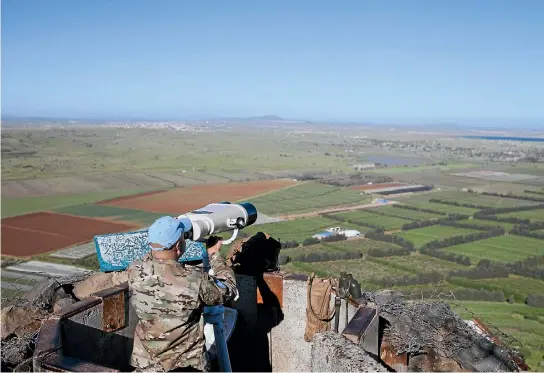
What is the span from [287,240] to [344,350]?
31584mm

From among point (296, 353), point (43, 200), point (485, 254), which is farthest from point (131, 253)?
point (43, 200)

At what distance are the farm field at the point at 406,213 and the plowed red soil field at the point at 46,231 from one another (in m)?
25.8

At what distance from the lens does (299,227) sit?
4169 cm

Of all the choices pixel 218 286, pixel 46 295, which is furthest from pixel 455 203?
pixel 218 286

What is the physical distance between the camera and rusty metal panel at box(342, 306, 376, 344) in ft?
16.4

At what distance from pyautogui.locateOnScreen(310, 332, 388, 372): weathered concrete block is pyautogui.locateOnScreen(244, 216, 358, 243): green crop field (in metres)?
29.3

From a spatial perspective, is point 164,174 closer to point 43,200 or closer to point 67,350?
point 43,200

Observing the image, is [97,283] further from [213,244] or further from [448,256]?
[448,256]

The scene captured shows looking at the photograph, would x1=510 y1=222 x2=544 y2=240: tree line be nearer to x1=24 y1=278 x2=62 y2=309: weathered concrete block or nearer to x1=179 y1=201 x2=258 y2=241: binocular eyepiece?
x1=179 y1=201 x2=258 y2=241: binocular eyepiece

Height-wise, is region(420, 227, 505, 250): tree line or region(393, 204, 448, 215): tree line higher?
region(393, 204, 448, 215): tree line

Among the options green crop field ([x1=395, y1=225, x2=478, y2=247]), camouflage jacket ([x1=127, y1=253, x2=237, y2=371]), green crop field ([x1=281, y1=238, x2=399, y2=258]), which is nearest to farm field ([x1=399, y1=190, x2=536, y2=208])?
green crop field ([x1=395, y1=225, x2=478, y2=247])

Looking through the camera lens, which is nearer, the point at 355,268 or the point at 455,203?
the point at 355,268

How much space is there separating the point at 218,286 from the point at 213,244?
0.82m

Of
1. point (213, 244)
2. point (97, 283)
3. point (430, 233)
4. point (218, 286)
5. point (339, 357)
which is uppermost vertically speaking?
point (213, 244)
